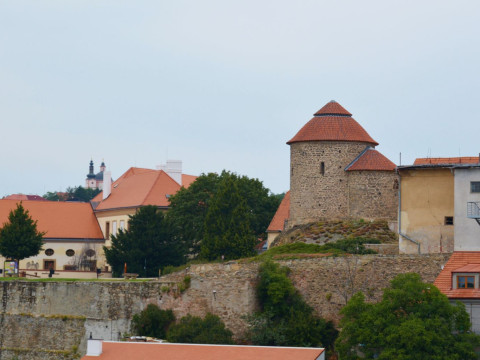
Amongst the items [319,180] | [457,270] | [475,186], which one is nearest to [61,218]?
[319,180]

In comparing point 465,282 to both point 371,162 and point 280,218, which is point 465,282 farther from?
point 280,218

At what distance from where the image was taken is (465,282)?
152 ft

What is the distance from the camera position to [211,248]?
6694 centimetres

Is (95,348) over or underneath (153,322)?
underneath

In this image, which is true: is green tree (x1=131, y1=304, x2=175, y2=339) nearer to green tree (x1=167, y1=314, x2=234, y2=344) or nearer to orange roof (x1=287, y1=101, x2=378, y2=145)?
green tree (x1=167, y1=314, x2=234, y2=344)

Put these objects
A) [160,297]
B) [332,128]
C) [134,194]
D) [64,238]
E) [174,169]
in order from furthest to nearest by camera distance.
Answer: [174,169] < [134,194] < [64,238] < [332,128] < [160,297]

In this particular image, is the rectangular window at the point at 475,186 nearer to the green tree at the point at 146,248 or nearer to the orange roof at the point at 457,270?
the orange roof at the point at 457,270

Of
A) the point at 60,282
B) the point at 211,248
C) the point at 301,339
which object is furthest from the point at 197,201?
the point at 301,339

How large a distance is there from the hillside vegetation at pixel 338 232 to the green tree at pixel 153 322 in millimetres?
9661

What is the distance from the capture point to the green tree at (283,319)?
163 feet

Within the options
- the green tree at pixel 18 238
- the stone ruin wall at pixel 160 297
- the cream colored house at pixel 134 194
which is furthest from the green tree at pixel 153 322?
the cream colored house at pixel 134 194

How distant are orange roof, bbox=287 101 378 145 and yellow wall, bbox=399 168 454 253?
405 inches

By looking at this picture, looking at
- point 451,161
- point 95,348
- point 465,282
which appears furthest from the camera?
point 451,161

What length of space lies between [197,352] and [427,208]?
41.7ft
